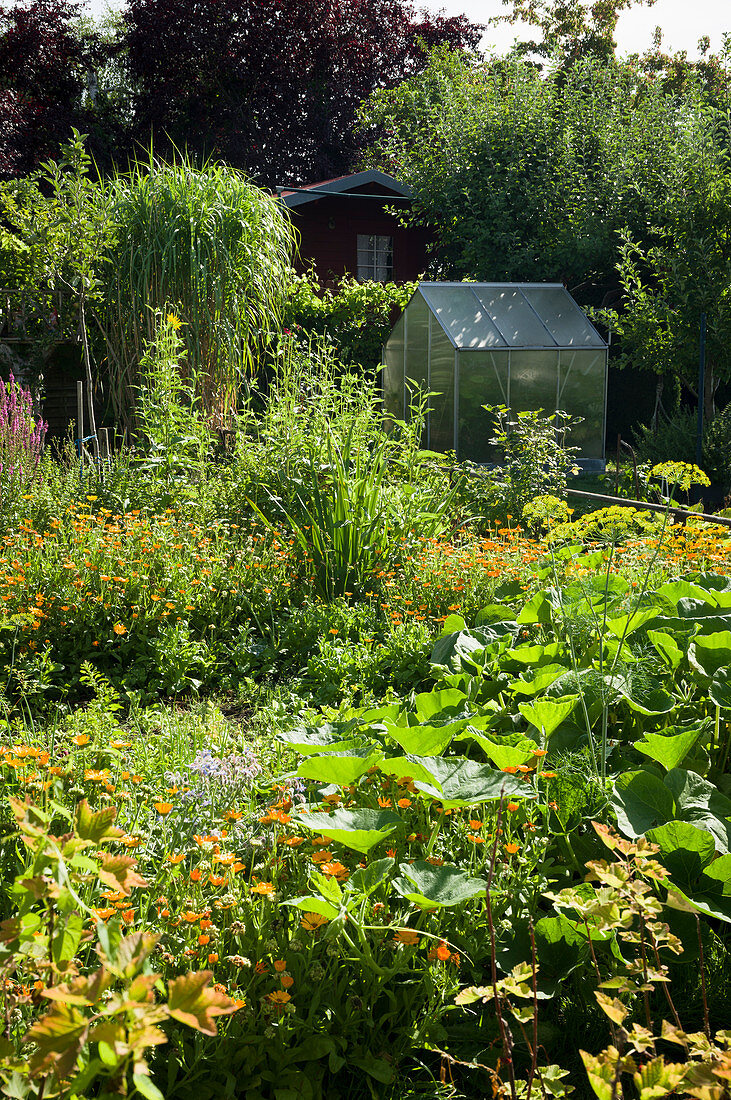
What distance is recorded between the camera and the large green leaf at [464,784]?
1748 mm

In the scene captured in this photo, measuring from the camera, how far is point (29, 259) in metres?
7.36

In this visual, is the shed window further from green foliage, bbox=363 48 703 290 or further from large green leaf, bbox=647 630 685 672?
large green leaf, bbox=647 630 685 672

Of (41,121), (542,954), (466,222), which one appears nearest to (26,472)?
(542,954)

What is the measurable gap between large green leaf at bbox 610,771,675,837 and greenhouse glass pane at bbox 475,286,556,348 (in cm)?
850

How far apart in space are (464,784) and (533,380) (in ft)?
28.8

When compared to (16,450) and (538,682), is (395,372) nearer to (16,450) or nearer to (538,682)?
(16,450)

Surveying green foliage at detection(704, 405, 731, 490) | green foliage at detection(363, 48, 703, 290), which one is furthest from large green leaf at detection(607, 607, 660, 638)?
green foliage at detection(363, 48, 703, 290)

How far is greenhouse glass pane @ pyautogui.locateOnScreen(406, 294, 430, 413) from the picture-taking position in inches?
400

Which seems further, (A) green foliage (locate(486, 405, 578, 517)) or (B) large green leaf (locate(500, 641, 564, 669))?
(A) green foliage (locate(486, 405, 578, 517))

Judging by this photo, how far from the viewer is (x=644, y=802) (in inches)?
72.7

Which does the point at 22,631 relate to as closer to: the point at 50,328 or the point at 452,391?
the point at 50,328

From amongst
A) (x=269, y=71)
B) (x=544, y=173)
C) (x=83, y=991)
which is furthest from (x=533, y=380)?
(x=269, y=71)

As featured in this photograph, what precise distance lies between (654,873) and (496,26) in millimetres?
25006

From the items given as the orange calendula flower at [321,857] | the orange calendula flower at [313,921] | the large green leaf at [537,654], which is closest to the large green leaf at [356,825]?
the orange calendula flower at [321,857]
